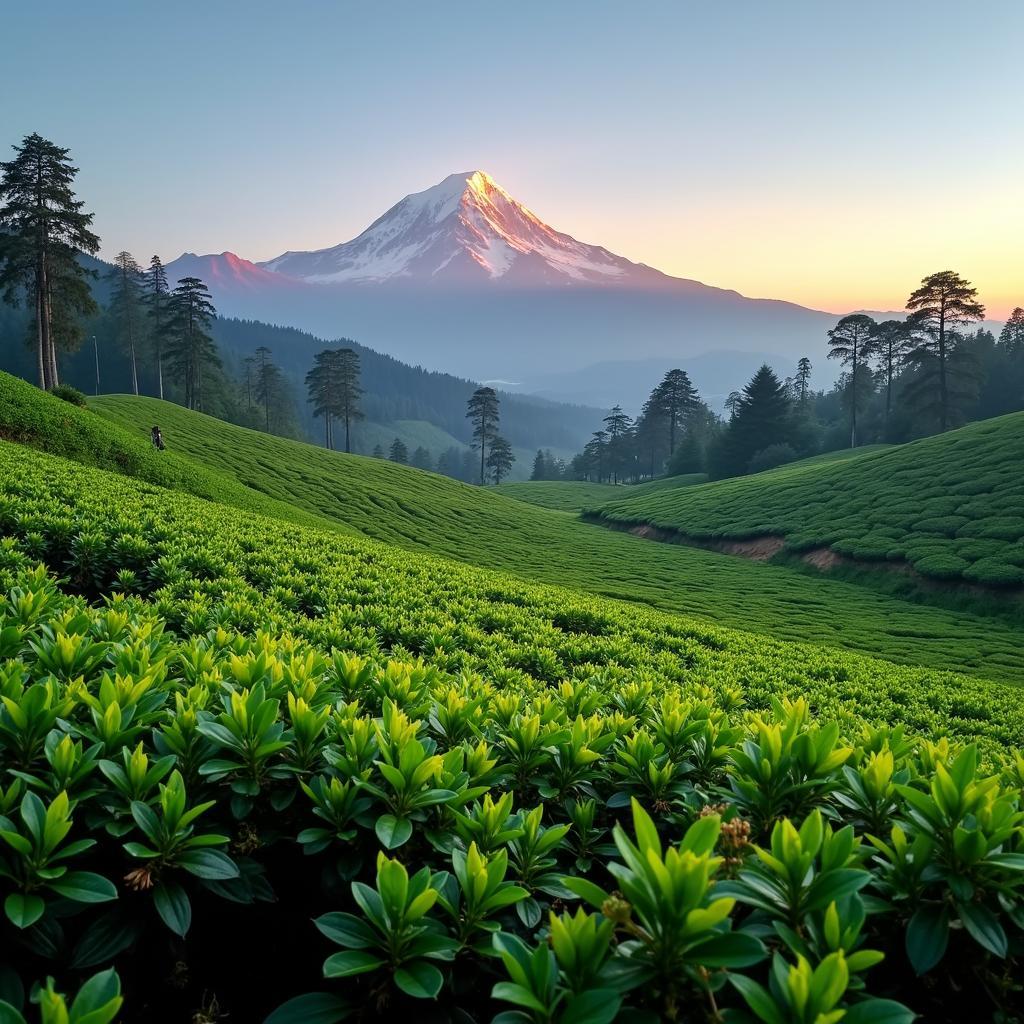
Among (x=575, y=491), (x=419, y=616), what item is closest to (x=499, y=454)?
(x=575, y=491)

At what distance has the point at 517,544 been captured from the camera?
31609 millimetres

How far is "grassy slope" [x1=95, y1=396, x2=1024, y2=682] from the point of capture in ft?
54.3

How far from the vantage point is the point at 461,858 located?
1657mm

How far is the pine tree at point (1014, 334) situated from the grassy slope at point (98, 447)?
8080cm

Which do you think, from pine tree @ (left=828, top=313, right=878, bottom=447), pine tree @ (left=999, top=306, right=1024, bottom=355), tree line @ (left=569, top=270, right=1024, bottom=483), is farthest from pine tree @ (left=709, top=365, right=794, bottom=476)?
pine tree @ (left=999, top=306, right=1024, bottom=355)

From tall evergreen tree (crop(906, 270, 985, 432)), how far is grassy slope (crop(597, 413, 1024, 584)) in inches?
749

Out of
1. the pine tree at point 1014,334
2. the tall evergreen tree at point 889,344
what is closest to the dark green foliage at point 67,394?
the tall evergreen tree at point 889,344

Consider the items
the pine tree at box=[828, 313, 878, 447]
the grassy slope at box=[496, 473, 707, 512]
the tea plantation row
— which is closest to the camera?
the tea plantation row

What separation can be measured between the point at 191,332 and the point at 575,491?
45.0 meters

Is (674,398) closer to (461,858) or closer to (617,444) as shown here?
(617,444)

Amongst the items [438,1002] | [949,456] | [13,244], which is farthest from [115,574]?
[949,456]

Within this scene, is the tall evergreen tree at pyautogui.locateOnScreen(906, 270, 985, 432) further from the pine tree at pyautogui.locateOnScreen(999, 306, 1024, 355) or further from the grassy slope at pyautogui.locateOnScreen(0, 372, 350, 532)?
the grassy slope at pyautogui.locateOnScreen(0, 372, 350, 532)

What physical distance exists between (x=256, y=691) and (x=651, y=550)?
33402mm

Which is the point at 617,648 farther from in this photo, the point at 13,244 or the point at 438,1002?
the point at 13,244
